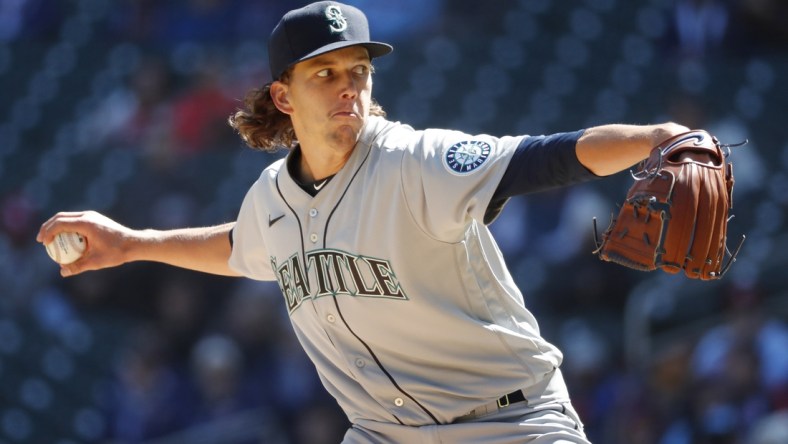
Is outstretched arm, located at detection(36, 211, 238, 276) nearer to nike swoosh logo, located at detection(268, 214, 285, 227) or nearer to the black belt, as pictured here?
nike swoosh logo, located at detection(268, 214, 285, 227)

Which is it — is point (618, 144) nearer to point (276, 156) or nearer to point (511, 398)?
point (511, 398)

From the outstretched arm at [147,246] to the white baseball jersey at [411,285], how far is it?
45 centimetres

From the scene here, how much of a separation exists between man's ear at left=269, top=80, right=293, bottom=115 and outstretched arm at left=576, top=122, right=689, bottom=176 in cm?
85

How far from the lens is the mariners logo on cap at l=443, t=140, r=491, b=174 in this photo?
2.53 m

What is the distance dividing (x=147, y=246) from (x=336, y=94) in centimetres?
80

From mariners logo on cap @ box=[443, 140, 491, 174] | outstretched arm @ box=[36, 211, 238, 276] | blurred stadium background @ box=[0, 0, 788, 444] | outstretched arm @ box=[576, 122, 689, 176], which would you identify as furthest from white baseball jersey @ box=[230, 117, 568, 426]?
blurred stadium background @ box=[0, 0, 788, 444]

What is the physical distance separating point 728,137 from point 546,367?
4.18 metres

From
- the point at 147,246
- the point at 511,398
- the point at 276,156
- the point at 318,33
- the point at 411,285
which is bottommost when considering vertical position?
the point at 511,398

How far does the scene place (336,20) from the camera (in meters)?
2.77

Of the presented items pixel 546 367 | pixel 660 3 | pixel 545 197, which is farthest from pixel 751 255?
pixel 546 367

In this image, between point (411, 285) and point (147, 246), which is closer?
point (411, 285)

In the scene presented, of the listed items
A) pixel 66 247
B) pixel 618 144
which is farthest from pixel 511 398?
pixel 66 247

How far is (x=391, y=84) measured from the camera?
7.73 metres

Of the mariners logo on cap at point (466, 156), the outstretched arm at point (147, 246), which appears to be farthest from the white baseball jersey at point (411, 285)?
the outstretched arm at point (147, 246)
